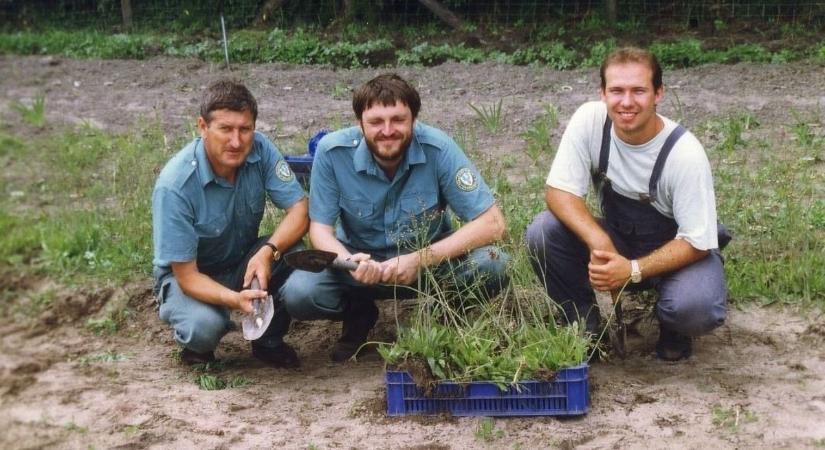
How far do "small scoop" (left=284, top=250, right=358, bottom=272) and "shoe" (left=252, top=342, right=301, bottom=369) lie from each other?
53 cm

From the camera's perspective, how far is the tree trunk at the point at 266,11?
11.2m

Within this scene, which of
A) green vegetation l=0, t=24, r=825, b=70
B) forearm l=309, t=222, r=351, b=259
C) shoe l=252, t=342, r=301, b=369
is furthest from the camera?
green vegetation l=0, t=24, r=825, b=70

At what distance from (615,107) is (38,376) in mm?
2421

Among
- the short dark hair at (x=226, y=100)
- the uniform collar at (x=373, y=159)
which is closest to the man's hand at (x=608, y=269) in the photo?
the uniform collar at (x=373, y=159)

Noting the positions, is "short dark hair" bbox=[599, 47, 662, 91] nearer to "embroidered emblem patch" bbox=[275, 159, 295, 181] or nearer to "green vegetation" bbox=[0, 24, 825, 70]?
"embroidered emblem patch" bbox=[275, 159, 295, 181]

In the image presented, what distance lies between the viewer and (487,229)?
14.1ft

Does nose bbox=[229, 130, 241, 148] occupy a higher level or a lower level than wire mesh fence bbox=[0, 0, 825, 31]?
lower

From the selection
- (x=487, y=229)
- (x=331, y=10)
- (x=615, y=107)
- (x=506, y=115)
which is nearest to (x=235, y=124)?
(x=487, y=229)

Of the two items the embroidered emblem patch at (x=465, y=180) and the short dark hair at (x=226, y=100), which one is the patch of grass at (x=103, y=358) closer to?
the short dark hair at (x=226, y=100)

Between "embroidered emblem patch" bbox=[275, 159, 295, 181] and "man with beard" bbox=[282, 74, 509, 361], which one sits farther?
"embroidered emblem patch" bbox=[275, 159, 295, 181]

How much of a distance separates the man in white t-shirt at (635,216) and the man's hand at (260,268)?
107cm

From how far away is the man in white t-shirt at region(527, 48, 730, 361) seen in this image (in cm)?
398

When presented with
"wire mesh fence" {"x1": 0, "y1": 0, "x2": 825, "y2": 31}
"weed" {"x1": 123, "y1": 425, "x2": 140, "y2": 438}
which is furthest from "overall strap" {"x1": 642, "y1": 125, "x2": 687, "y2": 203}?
"wire mesh fence" {"x1": 0, "y1": 0, "x2": 825, "y2": 31}

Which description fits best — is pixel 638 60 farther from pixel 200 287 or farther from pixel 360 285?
pixel 200 287
